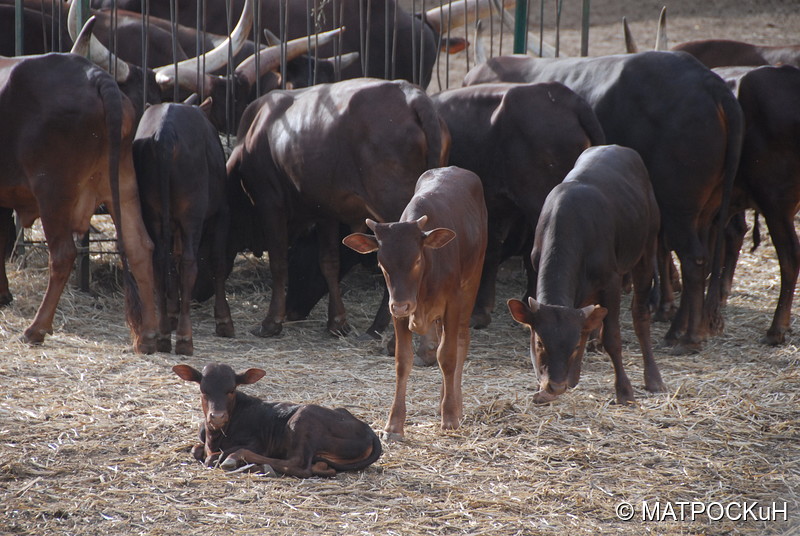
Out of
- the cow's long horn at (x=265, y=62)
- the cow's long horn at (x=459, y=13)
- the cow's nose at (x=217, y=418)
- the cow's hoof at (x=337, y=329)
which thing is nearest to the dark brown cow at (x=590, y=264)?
the cow's nose at (x=217, y=418)

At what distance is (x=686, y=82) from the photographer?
736 centimetres

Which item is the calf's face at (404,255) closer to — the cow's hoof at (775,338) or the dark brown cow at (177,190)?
the dark brown cow at (177,190)

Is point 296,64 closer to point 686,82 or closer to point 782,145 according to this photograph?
point 686,82

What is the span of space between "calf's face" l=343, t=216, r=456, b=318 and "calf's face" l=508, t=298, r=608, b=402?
57 centimetres

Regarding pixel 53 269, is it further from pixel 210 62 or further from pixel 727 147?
pixel 727 147

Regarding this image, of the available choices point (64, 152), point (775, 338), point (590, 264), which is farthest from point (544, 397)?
point (64, 152)

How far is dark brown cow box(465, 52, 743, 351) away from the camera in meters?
7.18

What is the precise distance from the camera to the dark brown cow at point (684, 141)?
7180 millimetres

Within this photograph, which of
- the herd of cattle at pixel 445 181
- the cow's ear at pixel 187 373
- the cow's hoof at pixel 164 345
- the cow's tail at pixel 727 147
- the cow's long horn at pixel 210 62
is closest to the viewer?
the cow's ear at pixel 187 373

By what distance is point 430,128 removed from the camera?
7.06m

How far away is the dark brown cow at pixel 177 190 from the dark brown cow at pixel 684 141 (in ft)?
9.80

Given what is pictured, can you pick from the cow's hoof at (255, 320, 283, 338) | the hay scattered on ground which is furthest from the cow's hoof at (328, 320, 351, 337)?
the cow's hoof at (255, 320, 283, 338)

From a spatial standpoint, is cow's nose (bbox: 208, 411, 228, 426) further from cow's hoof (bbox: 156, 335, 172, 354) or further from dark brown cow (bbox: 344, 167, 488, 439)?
cow's hoof (bbox: 156, 335, 172, 354)

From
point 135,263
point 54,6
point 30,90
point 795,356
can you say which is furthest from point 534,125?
point 54,6
